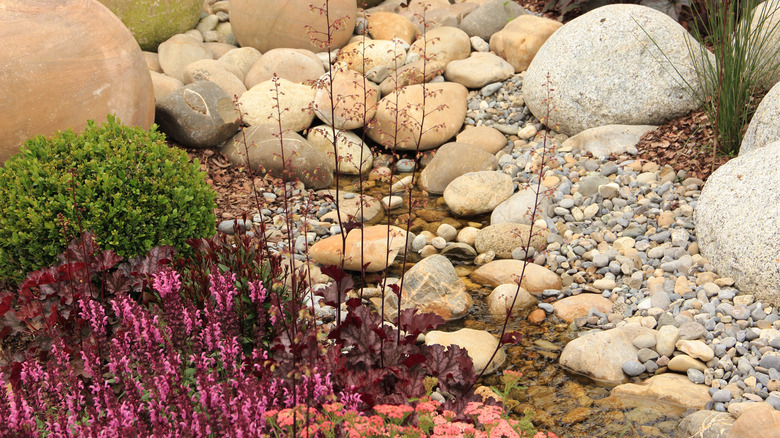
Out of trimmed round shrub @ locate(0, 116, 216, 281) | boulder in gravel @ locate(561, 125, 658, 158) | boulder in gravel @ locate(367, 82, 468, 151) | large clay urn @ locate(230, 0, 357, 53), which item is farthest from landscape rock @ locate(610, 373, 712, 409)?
large clay urn @ locate(230, 0, 357, 53)

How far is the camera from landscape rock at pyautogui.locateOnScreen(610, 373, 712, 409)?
3963 millimetres

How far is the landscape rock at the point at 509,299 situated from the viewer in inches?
202

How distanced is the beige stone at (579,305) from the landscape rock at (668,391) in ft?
2.77

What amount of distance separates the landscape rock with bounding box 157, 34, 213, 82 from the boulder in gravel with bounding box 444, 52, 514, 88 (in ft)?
10.7

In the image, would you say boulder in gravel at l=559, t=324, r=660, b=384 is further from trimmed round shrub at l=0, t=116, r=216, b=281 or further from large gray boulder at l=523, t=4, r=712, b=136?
large gray boulder at l=523, t=4, r=712, b=136

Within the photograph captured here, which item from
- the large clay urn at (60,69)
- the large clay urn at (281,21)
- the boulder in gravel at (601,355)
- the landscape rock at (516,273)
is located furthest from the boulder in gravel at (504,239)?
the large clay urn at (281,21)

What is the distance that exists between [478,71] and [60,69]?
5.02m

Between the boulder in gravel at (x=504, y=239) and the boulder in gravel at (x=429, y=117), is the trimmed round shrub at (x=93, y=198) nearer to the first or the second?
the boulder in gravel at (x=504, y=239)

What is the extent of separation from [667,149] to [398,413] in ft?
16.6

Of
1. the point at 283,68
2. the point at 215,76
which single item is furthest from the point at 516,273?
the point at 215,76

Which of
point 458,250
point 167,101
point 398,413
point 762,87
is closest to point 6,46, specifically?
point 167,101

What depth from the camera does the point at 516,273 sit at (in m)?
5.50

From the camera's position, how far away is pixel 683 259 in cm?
514

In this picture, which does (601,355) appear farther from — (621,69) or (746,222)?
(621,69)
